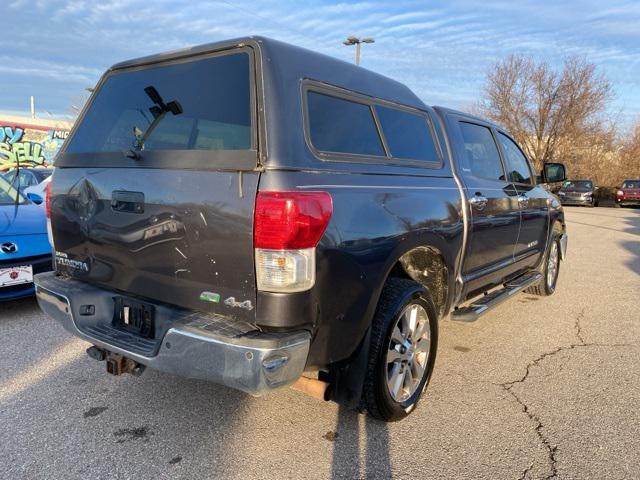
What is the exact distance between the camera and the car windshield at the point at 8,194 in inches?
244

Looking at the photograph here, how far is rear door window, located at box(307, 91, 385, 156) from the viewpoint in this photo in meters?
2.64

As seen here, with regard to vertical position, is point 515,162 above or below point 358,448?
above

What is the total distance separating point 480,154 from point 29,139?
3180 centimetres

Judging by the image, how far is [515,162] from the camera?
5328mm

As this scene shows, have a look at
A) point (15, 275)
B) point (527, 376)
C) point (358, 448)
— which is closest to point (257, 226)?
point (358, 448)

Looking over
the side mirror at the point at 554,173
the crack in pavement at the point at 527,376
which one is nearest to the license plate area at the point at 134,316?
the crack in pavement at the point at 527,376

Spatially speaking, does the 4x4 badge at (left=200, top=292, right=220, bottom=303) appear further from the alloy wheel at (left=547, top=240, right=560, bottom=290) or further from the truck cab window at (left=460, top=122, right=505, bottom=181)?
the alloy wheel at (left=547, top=240, right=560, bottom=290)

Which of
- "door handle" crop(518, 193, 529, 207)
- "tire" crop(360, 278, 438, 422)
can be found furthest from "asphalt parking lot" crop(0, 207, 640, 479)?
"door handle" crop(518, 193, 529, 207)

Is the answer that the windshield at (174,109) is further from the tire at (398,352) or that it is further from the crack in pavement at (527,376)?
the crack in pavement at (527,376)

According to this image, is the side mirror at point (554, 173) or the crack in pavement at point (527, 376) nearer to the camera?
the crack in pavement at point (527, 376)

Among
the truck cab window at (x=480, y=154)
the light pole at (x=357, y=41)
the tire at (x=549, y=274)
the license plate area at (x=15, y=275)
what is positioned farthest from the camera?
the light pole at (x=357, y=41)

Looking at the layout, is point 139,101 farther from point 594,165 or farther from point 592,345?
point 594,165

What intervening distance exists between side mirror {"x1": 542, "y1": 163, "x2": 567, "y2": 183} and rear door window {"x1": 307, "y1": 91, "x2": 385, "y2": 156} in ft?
11.8

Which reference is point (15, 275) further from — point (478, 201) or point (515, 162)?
point (515, 162)
